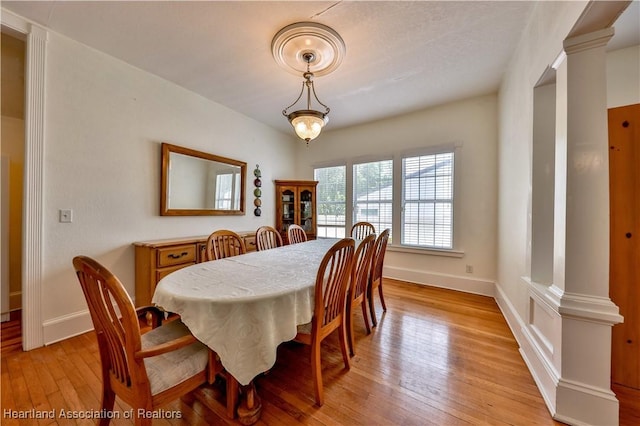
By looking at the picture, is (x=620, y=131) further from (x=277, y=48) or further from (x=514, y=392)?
(x=277, y=48)

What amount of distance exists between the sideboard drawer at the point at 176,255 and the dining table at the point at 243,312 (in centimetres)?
118

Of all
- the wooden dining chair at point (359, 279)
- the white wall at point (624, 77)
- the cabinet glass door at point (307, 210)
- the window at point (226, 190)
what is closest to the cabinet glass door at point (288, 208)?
the cabinet glass door at point (307, 210)

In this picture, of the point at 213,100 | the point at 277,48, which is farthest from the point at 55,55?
the point at 277,48

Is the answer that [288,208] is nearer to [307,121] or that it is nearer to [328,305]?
[307,121]

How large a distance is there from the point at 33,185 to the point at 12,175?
149 cm

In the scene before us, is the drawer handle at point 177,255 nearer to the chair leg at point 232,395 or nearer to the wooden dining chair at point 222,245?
the wooden dining chair at point 222,245

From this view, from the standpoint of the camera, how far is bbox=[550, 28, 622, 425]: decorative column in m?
1.23

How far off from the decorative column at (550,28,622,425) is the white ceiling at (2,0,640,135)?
3.10 ft

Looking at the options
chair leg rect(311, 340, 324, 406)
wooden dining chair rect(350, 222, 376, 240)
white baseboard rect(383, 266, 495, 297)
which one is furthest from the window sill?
chair leg rect(311, 340, 324, 406)

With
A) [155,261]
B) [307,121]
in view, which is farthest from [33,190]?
[307,121]

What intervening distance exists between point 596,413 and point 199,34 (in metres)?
3.73

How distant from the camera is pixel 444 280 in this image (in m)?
3.49

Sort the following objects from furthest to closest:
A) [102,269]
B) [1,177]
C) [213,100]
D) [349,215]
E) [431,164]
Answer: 1. [349,215]
2. [431,164]
3. [213,100]
4. [1,177]
5. [102,269]

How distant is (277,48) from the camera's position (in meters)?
2.11
